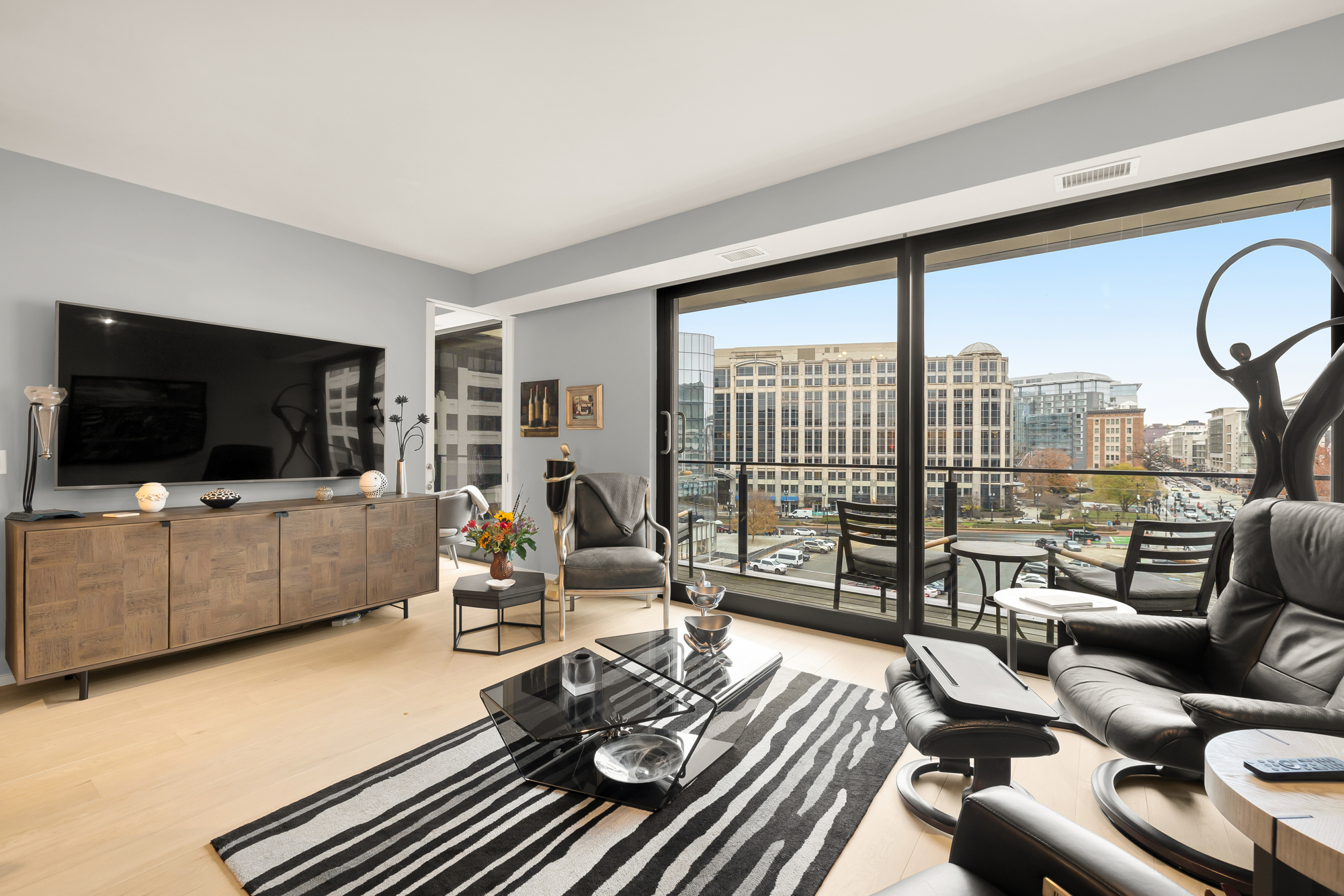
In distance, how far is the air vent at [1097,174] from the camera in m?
2.49

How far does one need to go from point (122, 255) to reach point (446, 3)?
2.71 metres

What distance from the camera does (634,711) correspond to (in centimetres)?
194

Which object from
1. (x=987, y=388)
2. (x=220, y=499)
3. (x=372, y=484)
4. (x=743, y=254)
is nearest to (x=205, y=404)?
(x=220, y=499)

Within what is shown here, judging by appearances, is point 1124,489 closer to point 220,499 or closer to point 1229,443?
point 1229,443

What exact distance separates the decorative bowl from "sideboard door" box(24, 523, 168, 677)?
41cm

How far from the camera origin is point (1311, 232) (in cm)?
250

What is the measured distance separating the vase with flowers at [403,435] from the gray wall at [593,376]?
0.92 m

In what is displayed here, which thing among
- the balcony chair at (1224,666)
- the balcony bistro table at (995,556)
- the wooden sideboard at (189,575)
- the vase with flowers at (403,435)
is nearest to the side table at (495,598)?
the wooden sideboard at (189,575)

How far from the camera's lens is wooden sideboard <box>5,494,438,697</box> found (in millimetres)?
2613

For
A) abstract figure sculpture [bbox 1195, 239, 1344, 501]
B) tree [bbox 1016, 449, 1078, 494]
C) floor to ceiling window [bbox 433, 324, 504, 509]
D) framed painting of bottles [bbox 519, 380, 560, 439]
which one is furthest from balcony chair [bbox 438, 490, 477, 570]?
abstract figure sculpture [bbox 1195, 239, 1344, 501]

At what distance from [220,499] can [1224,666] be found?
184 inches

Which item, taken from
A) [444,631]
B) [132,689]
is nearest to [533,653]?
[444,631]

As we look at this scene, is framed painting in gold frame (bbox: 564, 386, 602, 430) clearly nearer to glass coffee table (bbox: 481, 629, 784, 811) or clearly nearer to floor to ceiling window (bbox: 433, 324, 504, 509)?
floor to ceiling window (bbox: 433, 324, 504, 509)

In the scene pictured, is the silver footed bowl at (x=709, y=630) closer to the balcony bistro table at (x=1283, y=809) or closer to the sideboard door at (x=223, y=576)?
the balcony bistro table at (x=1283, y=809)
